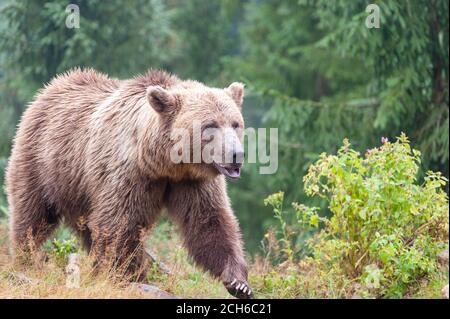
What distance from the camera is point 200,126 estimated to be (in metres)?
6.82

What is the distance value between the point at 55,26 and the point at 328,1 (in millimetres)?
5197

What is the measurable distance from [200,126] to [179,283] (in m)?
1.53

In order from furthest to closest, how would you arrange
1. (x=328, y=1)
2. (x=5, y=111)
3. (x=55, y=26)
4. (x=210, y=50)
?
(x=210, y=50) → (x=5, y=111) → (x=55, y=26) → (x=328, y=1)

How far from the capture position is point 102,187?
23.8 ft

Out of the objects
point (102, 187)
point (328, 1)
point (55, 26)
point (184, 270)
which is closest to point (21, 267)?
point (102, 187)

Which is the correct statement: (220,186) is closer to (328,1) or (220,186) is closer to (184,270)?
(184,270)

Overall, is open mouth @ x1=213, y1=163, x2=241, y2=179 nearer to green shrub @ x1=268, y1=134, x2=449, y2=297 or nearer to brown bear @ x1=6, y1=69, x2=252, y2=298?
brown bear @ x1=6, y1=69, x2=252, y2=298

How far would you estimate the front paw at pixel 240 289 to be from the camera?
6762mm

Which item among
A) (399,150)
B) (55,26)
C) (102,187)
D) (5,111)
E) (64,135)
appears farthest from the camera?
(5,111)

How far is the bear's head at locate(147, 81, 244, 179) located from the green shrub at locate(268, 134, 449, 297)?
83 centimetres

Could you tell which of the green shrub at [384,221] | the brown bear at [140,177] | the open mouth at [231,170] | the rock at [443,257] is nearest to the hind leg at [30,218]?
the brown bear at [140,177]

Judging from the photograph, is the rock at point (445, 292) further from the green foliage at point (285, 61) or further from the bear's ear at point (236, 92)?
the green foliage at point (285, 61)

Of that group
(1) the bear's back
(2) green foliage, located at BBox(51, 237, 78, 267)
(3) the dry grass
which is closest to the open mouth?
(3) the dry grass
